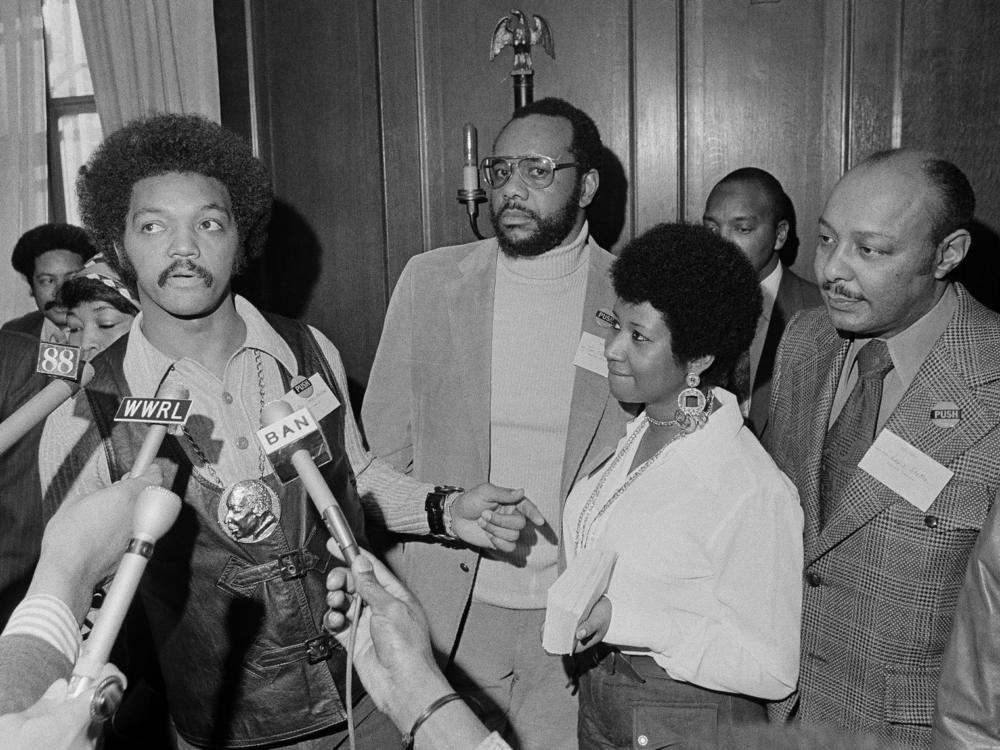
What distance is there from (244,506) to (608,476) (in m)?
0.90

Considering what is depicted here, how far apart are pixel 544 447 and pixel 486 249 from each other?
71 centimetres

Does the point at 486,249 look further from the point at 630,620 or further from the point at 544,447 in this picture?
the point at 630,620

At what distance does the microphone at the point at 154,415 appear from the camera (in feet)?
3.94

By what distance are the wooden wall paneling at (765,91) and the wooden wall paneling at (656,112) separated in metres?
0.05

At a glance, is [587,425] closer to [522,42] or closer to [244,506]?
[244,506]

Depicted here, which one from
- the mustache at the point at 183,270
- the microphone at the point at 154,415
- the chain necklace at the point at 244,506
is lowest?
the chain necklace at the point at 244,506

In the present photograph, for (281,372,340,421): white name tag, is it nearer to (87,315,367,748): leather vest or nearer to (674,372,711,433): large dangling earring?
(87,315,367,748): leather vest

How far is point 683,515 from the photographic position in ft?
6.11

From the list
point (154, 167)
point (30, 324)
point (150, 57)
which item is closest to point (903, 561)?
point (154, 167)

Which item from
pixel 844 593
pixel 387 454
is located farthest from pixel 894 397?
pixel 387 454

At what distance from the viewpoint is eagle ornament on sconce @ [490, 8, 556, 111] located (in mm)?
3479

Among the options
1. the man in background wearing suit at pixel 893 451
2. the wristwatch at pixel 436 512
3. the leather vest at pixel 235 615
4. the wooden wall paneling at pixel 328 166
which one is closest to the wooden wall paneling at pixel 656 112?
the wooden wall paneling at pixel 328 166

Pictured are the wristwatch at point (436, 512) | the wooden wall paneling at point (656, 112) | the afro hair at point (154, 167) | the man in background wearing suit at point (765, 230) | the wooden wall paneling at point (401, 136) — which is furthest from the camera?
the wooden wall paneling at point (401, 136)

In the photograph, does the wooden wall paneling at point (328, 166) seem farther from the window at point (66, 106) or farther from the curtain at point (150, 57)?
the window at point (66, 106)
